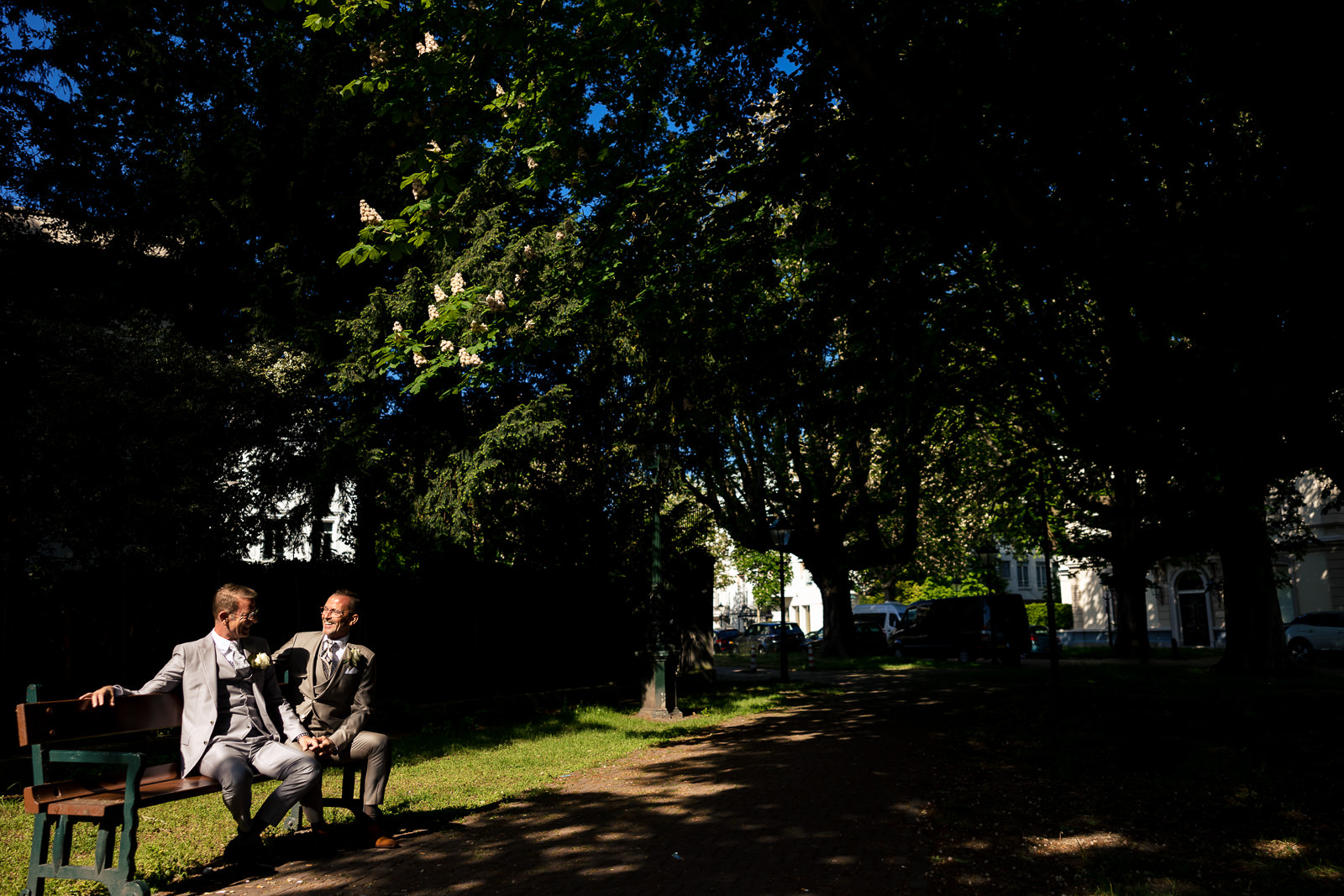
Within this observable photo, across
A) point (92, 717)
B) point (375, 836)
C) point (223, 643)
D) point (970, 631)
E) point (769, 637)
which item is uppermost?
point (223, 643)

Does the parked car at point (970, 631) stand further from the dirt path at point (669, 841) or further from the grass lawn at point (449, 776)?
the dirt path at point (669, 841)

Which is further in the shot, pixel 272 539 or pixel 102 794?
pixel 272 539

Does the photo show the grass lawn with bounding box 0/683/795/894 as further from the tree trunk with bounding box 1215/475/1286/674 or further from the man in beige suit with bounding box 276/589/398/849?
the tree trunk with bounding box 1215/475/1286/674

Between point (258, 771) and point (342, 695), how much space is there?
0.79 m

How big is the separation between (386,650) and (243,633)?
8.06 metres

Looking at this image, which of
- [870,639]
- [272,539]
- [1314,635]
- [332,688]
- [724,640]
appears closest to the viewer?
[332,688]

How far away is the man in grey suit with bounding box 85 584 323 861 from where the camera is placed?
5211 millimetres

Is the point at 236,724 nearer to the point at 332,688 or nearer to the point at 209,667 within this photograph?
the point at 209,667

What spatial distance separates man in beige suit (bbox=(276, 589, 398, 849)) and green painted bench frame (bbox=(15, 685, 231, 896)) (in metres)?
0.98

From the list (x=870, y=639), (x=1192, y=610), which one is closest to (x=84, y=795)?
(x=870, y=639)

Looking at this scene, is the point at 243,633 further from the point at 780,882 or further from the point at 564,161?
the point at 564,161

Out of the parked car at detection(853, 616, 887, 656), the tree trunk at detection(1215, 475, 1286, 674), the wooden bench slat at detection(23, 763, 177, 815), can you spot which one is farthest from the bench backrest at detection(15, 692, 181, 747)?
the parked car at detection(853, 616, 887, 656)

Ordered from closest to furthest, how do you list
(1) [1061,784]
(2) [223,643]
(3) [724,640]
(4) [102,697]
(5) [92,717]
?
(4) [102,697]
(5) [92,717]
(2) [223,643]
(1) [1061,784]
(3) [724,640]

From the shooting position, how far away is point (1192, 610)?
44906 millimetres
